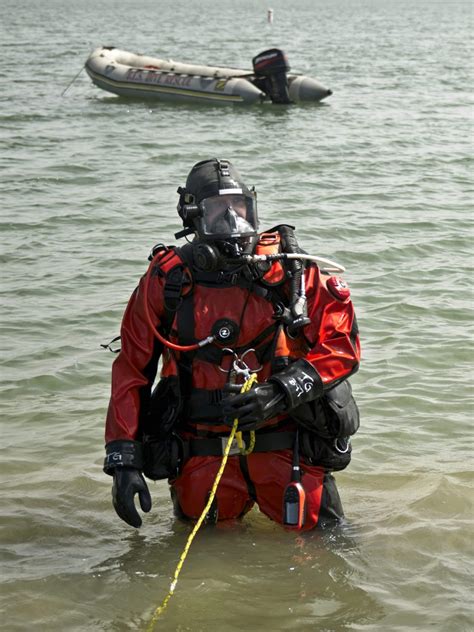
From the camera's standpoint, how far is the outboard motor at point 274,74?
20500mm

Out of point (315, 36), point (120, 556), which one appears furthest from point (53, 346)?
point (315, 36)

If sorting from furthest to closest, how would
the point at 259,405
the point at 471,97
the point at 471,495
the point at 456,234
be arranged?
the point at 471,97 → the point at 456,234 → the point at 471,495 → the point at 259,405

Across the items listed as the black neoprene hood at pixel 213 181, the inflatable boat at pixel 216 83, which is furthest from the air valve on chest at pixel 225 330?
the inflatable boat at pixel 216 83

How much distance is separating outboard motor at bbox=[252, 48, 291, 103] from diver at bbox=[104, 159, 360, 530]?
1633 cm

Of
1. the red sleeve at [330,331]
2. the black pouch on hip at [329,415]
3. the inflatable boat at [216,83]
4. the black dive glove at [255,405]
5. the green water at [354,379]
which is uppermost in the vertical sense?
the inflatable boat at [216,83]

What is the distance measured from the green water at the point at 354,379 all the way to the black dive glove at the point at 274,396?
79 centimetres

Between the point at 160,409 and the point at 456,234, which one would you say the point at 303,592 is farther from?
the point at 456,234

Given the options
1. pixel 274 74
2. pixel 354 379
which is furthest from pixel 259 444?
pixel 274 74

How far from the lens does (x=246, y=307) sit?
442 cm

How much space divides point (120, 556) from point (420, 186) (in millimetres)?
9024

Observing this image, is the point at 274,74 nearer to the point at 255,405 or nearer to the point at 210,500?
the point at 210,500

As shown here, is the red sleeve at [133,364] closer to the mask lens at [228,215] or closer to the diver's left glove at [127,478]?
the diver's left glove at [127,478]

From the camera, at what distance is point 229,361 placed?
4.45 metres

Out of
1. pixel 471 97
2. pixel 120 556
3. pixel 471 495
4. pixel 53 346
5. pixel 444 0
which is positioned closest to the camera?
pixel 120 556
